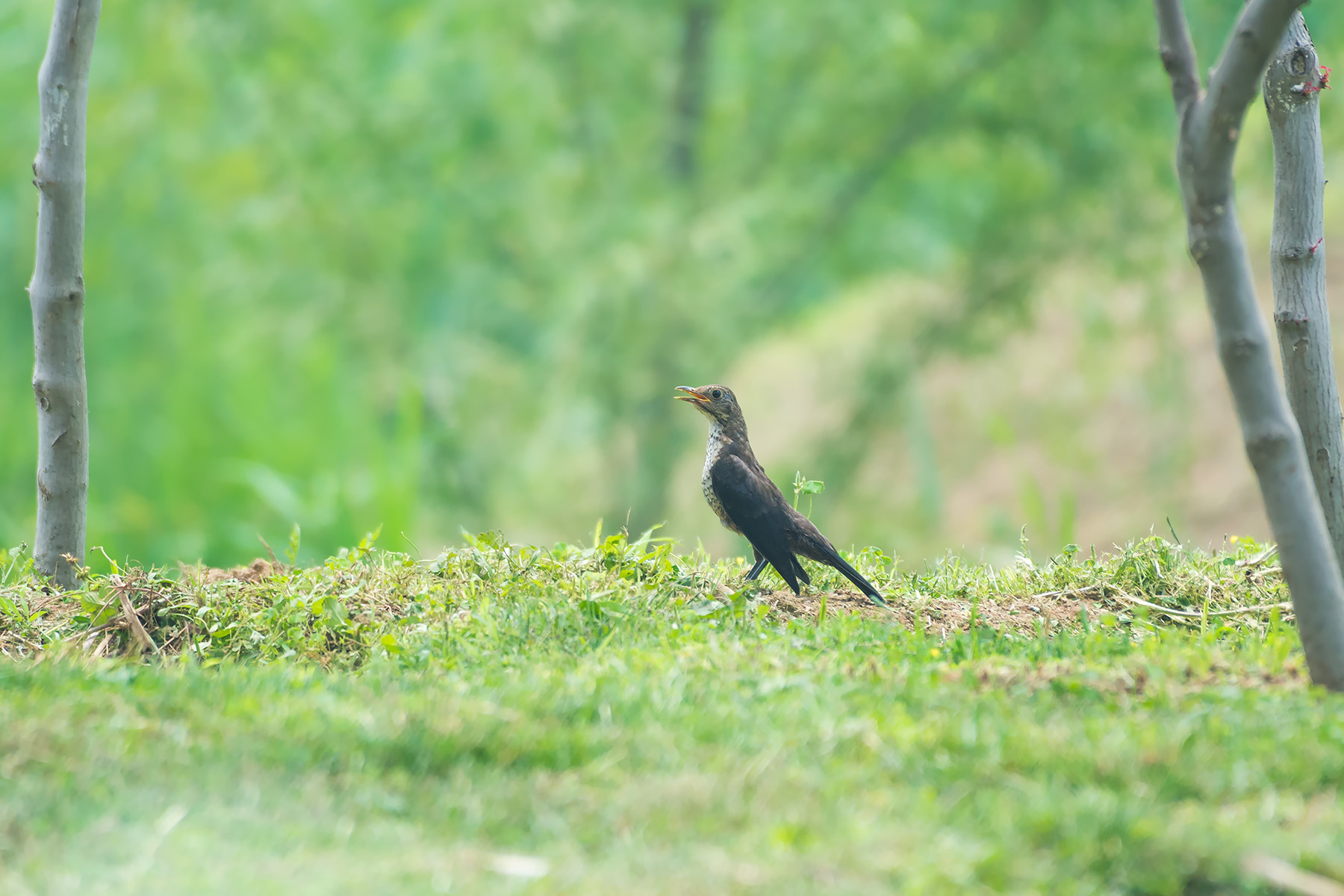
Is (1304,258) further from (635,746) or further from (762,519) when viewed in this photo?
(635,746)

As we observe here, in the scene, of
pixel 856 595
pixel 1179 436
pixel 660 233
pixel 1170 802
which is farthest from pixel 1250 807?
pixel 1179 436

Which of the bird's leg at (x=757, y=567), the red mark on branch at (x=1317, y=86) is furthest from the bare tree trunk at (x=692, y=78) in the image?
the red mark on branch at (x=1317, y=86)

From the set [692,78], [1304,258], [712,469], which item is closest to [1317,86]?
[1304,258]

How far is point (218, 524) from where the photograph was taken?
1099 centimetres

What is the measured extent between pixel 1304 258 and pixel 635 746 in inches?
117

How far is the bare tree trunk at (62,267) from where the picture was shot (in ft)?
15.2

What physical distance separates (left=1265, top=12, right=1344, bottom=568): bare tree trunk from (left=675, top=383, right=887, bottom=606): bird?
169cm

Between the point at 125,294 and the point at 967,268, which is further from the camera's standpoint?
the point at 125,294

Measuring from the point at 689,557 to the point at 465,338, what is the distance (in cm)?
1021

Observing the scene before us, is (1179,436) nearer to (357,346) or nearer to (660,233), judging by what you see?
(660,233)

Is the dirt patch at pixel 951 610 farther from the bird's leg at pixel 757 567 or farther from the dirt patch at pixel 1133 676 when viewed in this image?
the dirt patch at pixel 1133 676

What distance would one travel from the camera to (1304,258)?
4266mm

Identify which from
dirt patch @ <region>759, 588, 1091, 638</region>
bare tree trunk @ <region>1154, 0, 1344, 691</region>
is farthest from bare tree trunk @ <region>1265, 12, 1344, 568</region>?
dirt patch @ <region>759, 588, 1091, 638</region>

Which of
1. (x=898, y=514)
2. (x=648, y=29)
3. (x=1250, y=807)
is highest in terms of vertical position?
(x=648, y=29)
